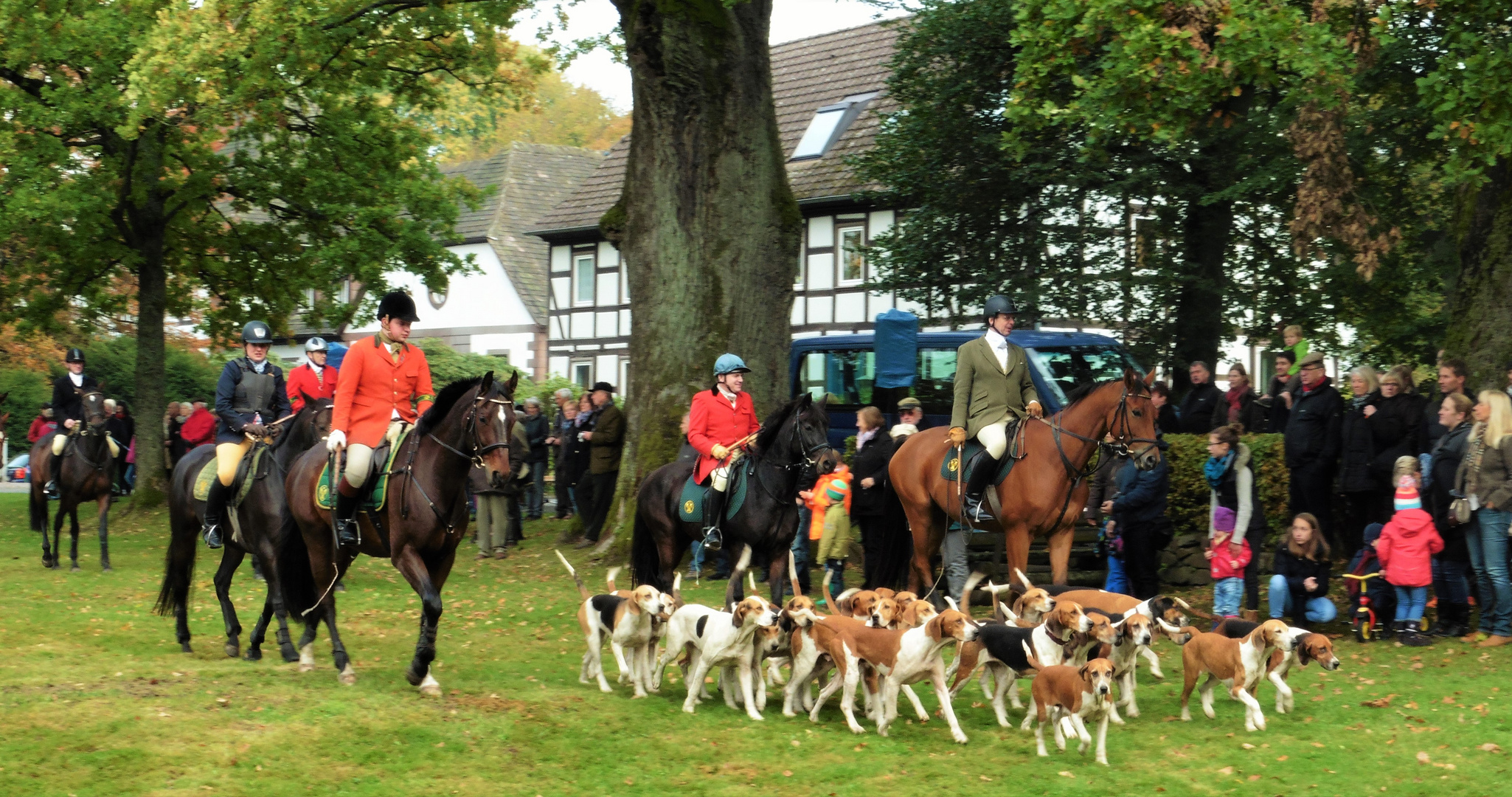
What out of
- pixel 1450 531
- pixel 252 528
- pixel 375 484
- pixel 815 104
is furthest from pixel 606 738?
pixel 815 104

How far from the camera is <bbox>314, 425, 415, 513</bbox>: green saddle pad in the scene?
34.7ft

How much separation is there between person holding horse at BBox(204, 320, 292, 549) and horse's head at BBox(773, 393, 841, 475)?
405 centimetres

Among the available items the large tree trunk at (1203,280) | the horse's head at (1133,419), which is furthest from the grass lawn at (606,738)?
the large tree trunk at (1203,280)

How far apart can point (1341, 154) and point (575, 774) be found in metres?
12.9

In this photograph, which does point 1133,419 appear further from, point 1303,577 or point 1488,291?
point 1488,291

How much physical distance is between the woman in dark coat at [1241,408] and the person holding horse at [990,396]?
4.92 m

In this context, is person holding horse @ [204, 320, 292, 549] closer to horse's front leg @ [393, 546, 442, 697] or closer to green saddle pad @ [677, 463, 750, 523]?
horse's front leg @ [393, 546, 442, 697]

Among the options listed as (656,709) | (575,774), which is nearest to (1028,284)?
(656,709)

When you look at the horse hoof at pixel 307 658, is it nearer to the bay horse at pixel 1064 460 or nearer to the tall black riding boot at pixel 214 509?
the tall black riding boot at pixel 214 509

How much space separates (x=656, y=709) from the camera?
33.2ft

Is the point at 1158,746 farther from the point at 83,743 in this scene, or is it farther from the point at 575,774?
the point at 83,743

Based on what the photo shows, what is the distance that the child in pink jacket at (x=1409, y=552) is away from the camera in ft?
41.3

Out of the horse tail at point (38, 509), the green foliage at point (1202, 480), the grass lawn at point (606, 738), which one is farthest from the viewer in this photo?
the horse tail at point (38, 509)

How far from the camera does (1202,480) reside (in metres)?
15.7
